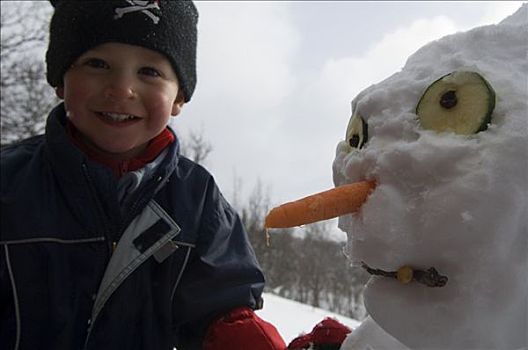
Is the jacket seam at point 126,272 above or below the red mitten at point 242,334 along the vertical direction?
above

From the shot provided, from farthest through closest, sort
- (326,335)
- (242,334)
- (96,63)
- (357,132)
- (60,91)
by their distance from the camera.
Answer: (60,91)
(96,63)
(242,334)
(326,335)
(357,132)

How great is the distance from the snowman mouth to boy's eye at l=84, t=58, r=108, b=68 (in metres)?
0.80

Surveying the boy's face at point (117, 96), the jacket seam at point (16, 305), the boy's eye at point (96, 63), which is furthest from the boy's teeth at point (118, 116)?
the jacket seam at point (16, 305)

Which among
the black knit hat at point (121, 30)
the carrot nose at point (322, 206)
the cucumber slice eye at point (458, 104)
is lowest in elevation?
the carrot nose at point (322, 206)

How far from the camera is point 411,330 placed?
598 millimetres

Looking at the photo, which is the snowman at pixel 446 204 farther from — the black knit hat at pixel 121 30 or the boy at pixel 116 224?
the black knit hat at pixel 121 30

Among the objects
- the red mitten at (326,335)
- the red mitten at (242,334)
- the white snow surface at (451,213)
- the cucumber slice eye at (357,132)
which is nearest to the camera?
the white snow surface at (451,213)

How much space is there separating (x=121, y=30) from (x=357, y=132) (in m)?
0.71

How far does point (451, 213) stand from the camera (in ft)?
1.81

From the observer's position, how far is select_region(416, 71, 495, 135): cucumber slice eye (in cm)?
58

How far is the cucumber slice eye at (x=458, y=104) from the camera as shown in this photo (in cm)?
58

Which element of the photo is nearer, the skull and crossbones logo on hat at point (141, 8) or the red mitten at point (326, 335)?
the red mitten at point (326, 335)

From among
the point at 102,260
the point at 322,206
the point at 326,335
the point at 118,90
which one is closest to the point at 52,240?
the point at 102,260

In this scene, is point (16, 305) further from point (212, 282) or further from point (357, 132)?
point (357, 132)
